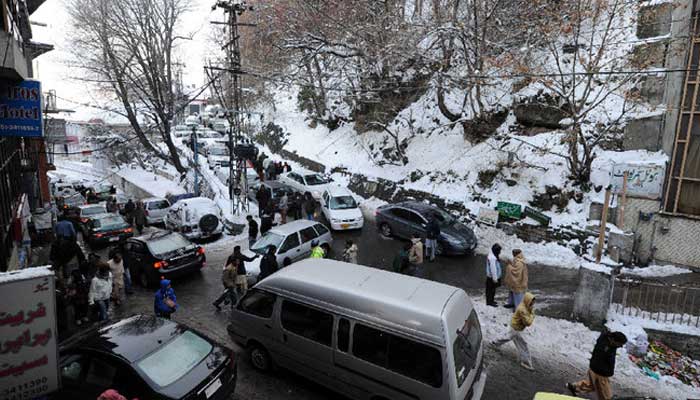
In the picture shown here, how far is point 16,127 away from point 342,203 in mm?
11797

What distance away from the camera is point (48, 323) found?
190 inches

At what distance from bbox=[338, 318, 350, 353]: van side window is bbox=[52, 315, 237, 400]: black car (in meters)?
1.87

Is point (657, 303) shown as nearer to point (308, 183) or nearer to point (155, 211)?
point (308, 183)

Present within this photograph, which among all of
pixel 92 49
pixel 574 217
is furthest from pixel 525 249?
pixel 92 49

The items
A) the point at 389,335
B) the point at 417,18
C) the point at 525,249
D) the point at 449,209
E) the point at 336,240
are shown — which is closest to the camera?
the point at 389,335

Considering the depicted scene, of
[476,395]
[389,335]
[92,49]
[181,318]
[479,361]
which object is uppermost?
[92,49]

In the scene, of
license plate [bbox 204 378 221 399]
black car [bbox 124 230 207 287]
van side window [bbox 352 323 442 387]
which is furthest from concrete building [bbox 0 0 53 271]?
van side window [bbox 352 323 442 387]

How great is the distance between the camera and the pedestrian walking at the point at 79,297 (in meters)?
9.42

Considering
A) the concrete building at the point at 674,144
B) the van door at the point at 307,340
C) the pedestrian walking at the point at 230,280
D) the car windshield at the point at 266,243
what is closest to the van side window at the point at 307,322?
the van door at the point at 307,340

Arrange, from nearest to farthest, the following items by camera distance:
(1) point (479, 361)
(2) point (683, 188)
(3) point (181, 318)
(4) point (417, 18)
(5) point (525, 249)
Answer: (1) point (479, 361) < (3) point (181, 318) < (2) point (683, 188) < (5) point (525, 249) < (4) point (417, 18)

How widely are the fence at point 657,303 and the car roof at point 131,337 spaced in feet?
30.8

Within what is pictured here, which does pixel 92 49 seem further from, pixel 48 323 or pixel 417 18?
pixel 48 323

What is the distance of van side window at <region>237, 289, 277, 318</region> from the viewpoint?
722 cm

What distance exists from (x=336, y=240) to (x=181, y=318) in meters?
7.54
